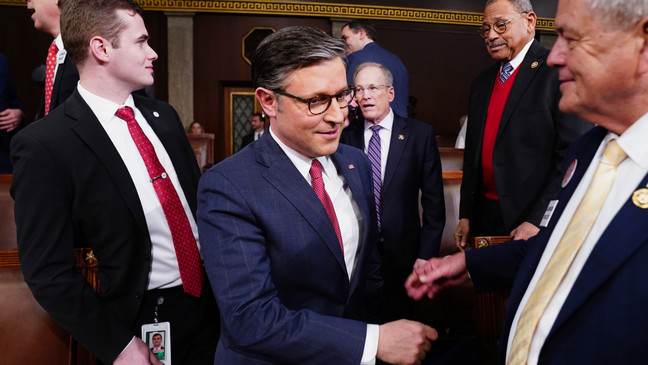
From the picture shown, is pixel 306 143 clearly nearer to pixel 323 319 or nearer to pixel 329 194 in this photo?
pixel 329 194

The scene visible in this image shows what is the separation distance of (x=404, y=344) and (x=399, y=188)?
1.60m

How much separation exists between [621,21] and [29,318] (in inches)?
62.3

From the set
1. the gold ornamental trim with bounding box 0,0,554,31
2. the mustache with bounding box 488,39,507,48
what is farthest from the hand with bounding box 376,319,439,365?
the gold ornamental trim with bounding box 0,0,554,31

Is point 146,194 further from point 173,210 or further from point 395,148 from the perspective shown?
point 395,148

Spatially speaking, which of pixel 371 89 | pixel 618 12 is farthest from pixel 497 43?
pixel 618 12

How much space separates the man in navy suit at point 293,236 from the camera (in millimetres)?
1137

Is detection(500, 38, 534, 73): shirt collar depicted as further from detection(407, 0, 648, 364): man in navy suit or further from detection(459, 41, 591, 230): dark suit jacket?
detection(407, 0, 648, 364): man in navy suit

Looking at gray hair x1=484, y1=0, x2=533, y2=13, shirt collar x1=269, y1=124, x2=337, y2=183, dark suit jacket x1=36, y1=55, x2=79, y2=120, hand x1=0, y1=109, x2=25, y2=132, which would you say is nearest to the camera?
shirt collar x1=269, y1=124, x2=337, y2=183

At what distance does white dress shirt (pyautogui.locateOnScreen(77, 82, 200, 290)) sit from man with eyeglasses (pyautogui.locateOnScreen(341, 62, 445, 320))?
52.2 inches

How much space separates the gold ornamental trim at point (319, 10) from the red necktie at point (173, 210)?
8.17m

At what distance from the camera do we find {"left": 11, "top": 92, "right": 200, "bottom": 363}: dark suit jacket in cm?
132

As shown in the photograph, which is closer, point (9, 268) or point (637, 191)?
A: point (637, 191)

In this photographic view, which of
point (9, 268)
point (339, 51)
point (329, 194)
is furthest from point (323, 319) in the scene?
point (9, 268)

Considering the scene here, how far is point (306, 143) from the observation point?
4.36 ft
